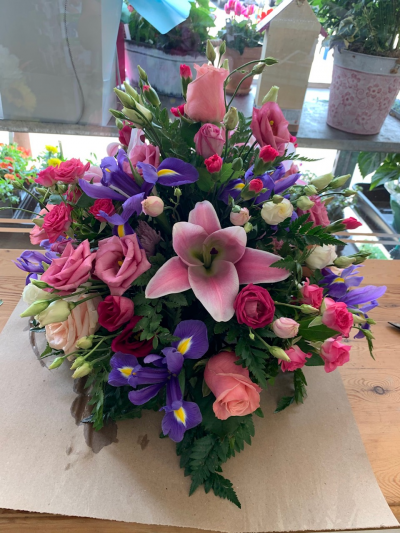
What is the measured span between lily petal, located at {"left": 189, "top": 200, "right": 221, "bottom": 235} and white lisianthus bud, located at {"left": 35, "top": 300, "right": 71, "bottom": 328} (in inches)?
7.9

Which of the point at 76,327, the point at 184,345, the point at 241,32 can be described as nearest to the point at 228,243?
the point at 184,345

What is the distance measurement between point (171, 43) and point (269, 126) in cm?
62

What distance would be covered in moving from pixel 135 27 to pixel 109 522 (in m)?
1.11

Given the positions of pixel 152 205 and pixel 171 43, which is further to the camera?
pixel 171 43

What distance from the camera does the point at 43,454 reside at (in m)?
0.61

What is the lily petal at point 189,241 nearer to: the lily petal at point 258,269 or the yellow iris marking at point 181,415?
the lily petal at point 258,269

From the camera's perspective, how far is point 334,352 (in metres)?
0.55

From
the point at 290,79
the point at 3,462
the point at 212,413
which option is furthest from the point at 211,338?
the point at 290,79

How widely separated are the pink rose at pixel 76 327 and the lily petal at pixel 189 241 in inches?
6.5

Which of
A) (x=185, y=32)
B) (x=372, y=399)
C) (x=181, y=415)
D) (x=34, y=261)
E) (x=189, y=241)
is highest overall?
(x=185, y=32)

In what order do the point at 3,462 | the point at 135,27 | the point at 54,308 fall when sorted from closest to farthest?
the point at 54,308
the point at 3,462
the point at 135,27

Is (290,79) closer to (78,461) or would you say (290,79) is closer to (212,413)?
(212,413)

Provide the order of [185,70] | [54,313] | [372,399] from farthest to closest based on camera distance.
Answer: [372,399], [185,70], [54,313]

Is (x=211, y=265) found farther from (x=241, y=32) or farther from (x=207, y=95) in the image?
(x=241, y=32)
